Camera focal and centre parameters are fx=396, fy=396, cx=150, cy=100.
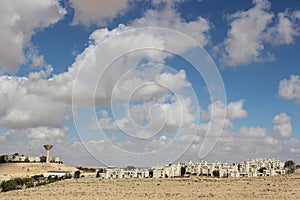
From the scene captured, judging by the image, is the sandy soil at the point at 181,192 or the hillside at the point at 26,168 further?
the hillside at the point at 26,168

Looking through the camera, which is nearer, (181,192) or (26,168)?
(181,192)

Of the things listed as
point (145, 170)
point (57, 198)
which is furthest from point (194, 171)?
point (57, 198)

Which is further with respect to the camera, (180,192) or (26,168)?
(26,168)

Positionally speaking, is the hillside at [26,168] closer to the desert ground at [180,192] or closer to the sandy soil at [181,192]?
the desert ground at [180,192]

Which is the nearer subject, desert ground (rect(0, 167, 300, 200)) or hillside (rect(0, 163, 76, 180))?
desert ground (rect(0, 167, 300, 200))

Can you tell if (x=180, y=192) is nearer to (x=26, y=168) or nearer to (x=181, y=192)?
(x=181, y=192)

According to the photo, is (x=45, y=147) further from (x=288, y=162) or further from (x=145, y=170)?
(x=288, y=162)

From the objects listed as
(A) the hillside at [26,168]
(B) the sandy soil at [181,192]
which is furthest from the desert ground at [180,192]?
(A) the hillside at [26,168]

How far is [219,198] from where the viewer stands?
136ft

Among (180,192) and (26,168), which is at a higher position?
(26,168)

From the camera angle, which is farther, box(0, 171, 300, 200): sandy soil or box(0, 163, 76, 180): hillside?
box(0, 163, 76, 180): hillside

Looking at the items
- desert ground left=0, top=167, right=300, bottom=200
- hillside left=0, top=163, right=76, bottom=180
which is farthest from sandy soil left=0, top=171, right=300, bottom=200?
hillside left=0, top=163, right=76, bottom=180

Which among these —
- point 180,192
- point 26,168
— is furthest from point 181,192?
point 26,168

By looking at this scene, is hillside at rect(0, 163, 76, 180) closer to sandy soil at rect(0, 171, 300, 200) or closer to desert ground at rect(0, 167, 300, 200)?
desert ground at rect(0, 167, 300, 200)
